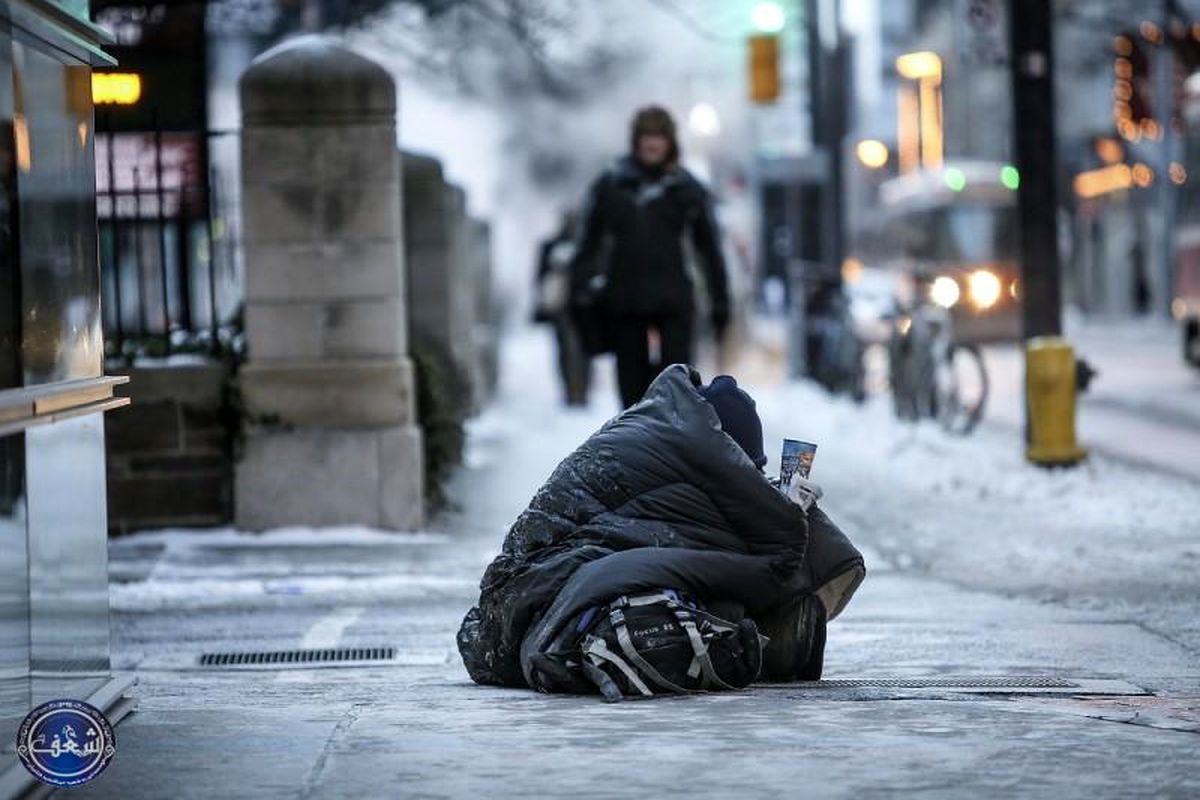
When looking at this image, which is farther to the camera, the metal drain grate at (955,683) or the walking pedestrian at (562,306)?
the walking pedestrian at (562,306)

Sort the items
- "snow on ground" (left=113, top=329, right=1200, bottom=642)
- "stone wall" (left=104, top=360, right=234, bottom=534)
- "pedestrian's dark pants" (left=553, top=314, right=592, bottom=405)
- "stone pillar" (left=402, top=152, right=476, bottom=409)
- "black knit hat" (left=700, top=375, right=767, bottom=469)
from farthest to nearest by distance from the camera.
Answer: "pedestrian's dark pants" (left=553, top=314, right=592, bottom=405), "stone pillar" (left=402, top=152, right=476, bottom=409), "stone wall" (left=104, top=360, right=234, bottom=534), "snow on ground" (left=113, top=329, right=1200, bottom=642), "black knit hat" (left=700, top=375, right=767, bottom=469)

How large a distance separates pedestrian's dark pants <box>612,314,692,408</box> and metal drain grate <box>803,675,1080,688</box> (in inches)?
203

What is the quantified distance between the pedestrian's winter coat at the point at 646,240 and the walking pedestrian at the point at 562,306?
9.31 m

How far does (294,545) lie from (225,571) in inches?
33.1

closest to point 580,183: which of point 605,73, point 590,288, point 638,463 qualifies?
point 605,73

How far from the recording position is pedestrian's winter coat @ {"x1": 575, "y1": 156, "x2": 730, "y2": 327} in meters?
12.1

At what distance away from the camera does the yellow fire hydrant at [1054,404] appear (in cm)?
1409

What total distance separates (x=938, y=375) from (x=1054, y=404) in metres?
3.92

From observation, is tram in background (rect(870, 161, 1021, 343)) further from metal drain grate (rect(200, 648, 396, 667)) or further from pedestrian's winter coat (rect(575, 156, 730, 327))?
metal drain grate (rect(200, 648, 396, 667))

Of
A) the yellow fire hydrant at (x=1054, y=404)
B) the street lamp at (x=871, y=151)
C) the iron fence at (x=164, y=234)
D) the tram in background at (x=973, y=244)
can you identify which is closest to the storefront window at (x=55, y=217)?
the iron fence at (x=164, y=234)

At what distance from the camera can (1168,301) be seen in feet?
168

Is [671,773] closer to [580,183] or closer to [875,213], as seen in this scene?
[580,183]

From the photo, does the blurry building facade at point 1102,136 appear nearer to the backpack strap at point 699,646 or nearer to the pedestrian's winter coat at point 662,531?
the pedestrian's winter coat at point 662,531

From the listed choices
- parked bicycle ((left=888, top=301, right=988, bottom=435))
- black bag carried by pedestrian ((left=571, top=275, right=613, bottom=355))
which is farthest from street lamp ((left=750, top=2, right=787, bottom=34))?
black bag carried by pedestrian ((left=571, top=275, right=613, bottom=355))
